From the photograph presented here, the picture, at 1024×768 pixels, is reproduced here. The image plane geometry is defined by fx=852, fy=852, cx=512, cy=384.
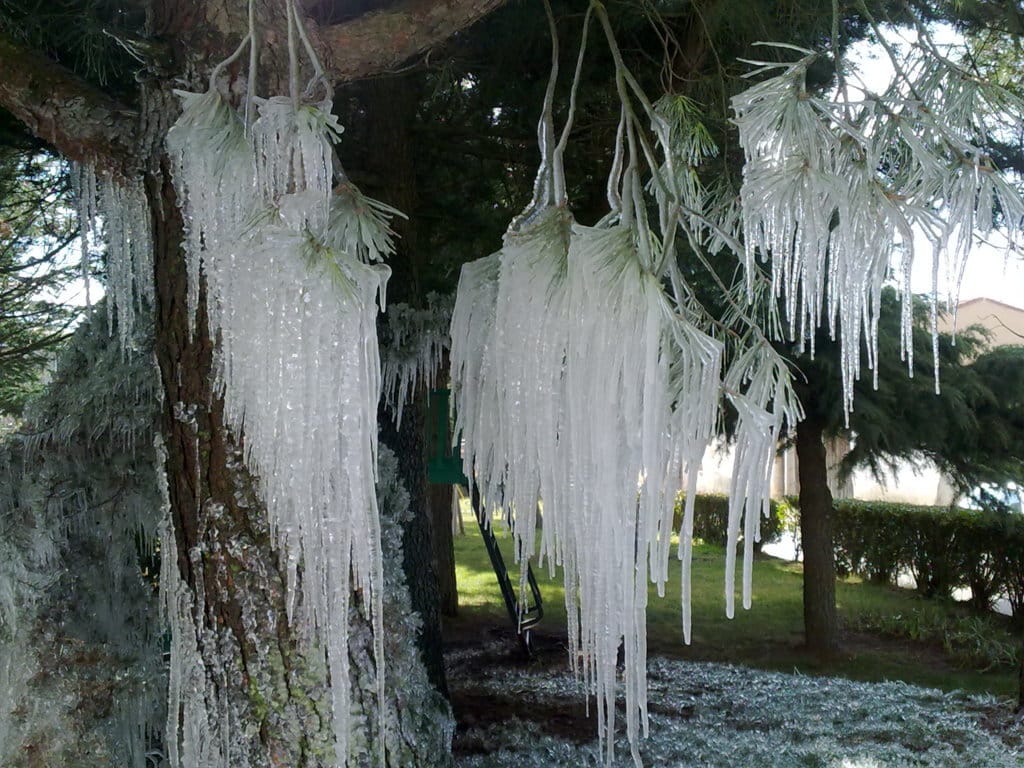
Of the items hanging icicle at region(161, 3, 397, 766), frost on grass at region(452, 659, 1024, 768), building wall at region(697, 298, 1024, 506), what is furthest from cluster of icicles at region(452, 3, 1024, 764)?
building wall at region(697, 298, 1024, 506)

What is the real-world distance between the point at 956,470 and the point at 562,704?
2.95m

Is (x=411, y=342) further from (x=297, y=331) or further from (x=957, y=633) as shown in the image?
(x=957, y=633)

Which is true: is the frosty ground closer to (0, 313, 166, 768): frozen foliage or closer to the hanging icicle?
(0, 313, 166, 768): frozen foliage

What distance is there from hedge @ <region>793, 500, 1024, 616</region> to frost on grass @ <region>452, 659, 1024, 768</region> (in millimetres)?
2313

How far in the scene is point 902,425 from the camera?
4840 millimetres

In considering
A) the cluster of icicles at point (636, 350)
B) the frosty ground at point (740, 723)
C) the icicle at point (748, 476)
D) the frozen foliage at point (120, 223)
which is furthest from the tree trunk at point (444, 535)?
the icicle at point (748, 476)

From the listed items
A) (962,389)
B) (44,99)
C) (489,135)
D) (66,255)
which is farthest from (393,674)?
(962,389)

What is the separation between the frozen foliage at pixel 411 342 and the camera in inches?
105

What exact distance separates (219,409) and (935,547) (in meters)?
6.78

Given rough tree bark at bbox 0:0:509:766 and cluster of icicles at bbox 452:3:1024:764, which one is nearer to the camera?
cluster of icicles at bbox 452:3:1024:764

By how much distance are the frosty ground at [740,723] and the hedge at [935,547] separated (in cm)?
236

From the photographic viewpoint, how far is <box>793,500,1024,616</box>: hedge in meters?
6.22

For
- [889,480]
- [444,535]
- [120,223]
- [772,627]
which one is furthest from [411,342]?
[889,480]

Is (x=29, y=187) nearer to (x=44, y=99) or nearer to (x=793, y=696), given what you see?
(x=44, y=99)
